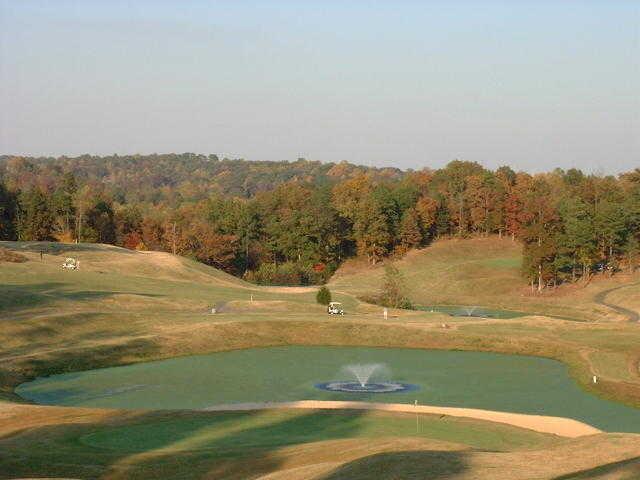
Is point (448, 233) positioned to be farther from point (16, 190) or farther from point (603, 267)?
point (16, 190)

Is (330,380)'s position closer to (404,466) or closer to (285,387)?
(285,387)

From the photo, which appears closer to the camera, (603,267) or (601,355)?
(601,355)

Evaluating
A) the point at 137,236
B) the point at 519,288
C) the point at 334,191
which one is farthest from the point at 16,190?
the point at 519,288

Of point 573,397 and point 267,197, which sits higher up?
point 267,197

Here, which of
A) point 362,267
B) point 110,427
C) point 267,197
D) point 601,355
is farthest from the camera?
point 267,197

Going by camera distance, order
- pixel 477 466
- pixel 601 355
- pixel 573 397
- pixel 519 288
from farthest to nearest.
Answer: pixel 519 288
pixel 601 355
pixel 573 397
pixel 477 466

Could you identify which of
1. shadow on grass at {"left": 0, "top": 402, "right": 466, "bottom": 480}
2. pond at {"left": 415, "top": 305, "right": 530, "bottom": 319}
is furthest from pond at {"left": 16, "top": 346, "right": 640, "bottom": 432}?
pond at {"left": 415, "top": 305, "right": 530, "bottom": 319}

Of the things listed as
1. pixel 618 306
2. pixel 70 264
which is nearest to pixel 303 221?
pixel 70 264
